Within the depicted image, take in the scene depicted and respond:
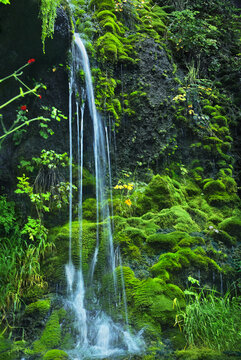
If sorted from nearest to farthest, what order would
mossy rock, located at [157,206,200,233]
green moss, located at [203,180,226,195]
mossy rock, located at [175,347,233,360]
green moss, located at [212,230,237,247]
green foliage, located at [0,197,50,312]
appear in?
mossy rock, located at [175,347,233,360] → green foliage, located at [0,197,50,312] → green moss, located at [212,230,237,247] → mossy rock, located at [157,206,200,233] → green moss, located at [203,180,226,195]

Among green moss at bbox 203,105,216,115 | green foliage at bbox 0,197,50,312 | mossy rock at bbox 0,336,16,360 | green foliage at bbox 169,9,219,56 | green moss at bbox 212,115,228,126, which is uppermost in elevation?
green foliage at bbox 169,9,219,56

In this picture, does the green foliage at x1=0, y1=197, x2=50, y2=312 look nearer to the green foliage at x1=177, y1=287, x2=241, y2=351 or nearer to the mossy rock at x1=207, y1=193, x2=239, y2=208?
the green foliage at x1=177, y1=287, x2=241, y2=351

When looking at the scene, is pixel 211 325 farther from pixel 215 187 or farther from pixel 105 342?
pixel 215 187

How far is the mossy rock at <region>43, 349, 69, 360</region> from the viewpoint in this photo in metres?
3.46

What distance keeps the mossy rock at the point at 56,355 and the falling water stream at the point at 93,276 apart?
11 cm

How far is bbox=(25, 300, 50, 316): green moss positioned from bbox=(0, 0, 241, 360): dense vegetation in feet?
0.05

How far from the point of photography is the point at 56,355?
11.5 feet

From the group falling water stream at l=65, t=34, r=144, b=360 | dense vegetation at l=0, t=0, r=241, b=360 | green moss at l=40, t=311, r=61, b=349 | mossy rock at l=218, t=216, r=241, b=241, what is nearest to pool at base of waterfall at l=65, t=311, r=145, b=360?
falling water stream at l=65, t=34, r=144, b=360

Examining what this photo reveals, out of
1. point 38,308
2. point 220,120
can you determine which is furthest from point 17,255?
point 220,120

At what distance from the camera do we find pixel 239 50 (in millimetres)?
11031

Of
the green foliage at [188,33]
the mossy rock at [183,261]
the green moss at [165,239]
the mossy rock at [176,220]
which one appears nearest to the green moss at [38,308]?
the mossy rock at [183,261]

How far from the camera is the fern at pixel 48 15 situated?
16.5ft

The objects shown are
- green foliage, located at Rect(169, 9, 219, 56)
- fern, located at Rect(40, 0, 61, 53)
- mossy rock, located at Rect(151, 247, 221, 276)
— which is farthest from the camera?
green foliage, located at Rect(169, 9, 219, 56)

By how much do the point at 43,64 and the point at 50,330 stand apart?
4.87 metres
